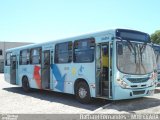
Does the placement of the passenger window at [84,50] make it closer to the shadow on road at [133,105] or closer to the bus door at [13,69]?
the shadow on road at [133,105]

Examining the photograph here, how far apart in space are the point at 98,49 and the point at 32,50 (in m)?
6.59

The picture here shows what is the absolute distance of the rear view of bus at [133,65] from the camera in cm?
1118

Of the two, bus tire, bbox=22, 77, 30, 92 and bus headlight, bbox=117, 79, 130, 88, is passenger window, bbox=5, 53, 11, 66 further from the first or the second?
bus headlight, bbox=117, 79, 130, 88

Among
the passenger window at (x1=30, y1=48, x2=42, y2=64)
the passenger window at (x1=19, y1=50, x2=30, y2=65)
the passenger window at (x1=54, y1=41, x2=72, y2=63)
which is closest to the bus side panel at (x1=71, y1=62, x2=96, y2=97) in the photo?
the passenger window at (x1=54, y1=41, x2=72, y2=63)

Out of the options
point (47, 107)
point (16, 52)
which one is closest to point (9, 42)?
point (16, 52)

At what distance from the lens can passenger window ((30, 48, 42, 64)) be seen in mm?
16656

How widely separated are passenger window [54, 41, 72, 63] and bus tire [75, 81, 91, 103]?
1.41 m

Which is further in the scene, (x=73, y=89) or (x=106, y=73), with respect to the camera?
(x=73, y=89)

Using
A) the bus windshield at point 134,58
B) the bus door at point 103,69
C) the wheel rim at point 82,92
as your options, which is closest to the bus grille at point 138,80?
the bus windshield at point 134,58

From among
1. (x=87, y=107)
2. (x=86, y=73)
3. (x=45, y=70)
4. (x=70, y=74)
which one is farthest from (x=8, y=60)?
(x=87, y=107)

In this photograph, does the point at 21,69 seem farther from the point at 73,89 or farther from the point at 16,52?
the point at 73,89

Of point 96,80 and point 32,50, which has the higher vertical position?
point 32,50

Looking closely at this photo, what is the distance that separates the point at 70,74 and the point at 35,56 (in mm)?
4260

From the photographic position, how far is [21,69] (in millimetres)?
19078
